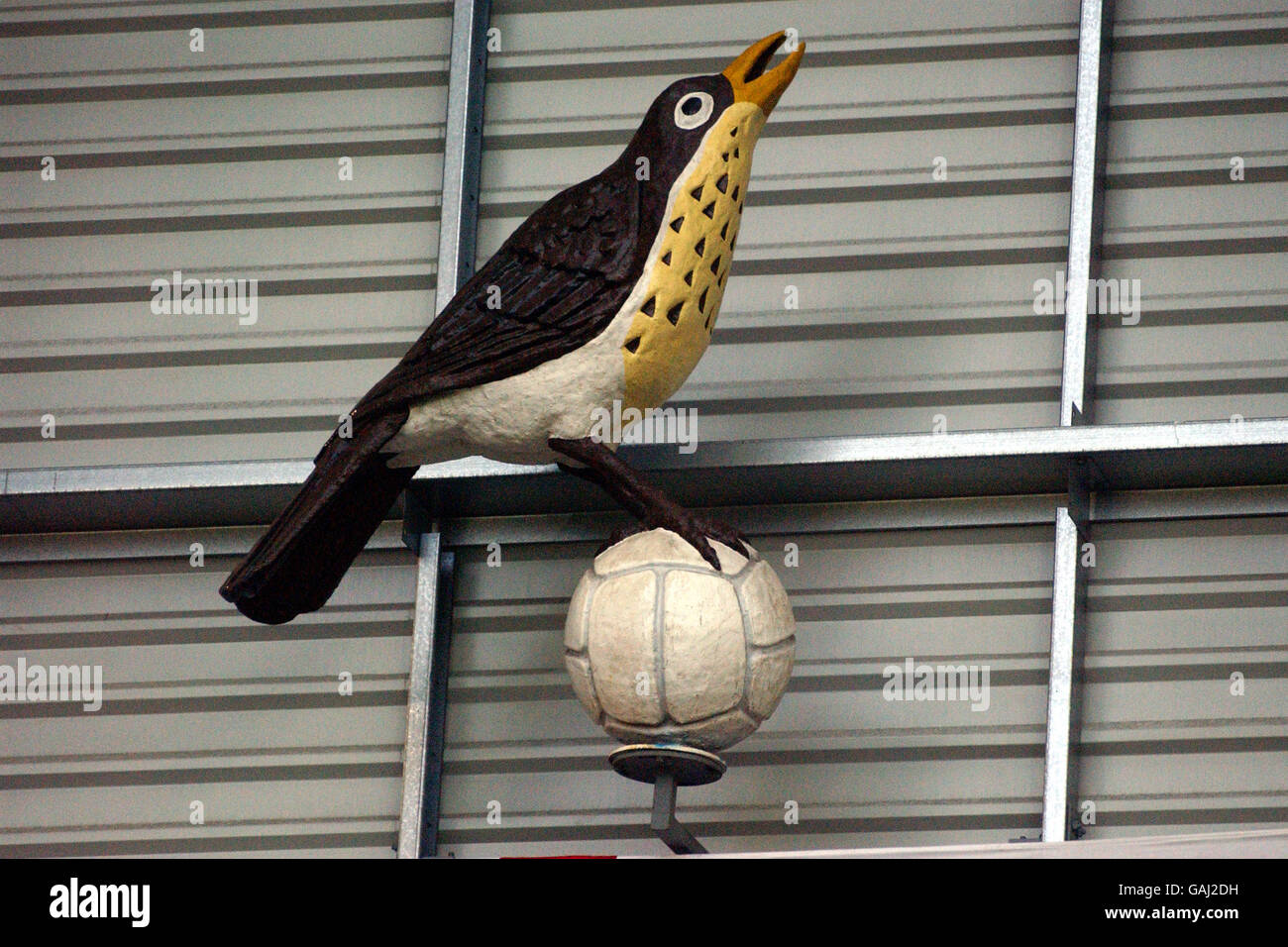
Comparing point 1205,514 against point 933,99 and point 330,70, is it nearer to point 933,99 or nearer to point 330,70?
point 933,99

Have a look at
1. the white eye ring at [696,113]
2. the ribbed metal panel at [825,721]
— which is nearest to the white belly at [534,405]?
the white eye ring at [696,113]

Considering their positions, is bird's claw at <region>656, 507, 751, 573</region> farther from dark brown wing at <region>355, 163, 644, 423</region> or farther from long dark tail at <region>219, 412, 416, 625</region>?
long dark tail at <region>219, 412, 416, 625</region>

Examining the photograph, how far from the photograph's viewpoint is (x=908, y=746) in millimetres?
4816

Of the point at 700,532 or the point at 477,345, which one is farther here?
the point at 477,345

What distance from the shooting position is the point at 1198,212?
512 cm

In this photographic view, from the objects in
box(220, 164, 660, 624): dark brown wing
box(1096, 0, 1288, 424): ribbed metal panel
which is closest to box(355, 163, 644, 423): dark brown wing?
box(220, 164, 660, 624): dark brown wing

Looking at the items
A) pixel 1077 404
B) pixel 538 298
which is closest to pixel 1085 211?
pixel 1077 404

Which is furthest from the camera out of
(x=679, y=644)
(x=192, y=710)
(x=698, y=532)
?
(x=192, y=710)

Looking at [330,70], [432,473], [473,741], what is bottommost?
[473,741]

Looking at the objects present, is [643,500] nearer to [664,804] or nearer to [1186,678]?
[664,804]

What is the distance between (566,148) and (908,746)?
2.03 meters

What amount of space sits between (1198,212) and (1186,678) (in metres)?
1.31

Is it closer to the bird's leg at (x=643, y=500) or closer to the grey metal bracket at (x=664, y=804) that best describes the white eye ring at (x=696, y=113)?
the bird's leg at (x=643, y=500)

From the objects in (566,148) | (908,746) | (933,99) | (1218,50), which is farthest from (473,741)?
(1218,50)
